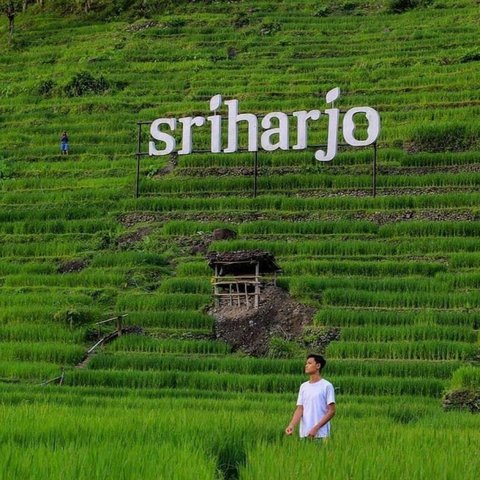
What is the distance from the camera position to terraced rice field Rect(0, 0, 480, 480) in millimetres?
7629

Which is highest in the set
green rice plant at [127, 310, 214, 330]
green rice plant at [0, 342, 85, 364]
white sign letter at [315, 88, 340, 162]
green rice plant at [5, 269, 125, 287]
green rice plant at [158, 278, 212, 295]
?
white sign letter at [315, 88, 340, 162]

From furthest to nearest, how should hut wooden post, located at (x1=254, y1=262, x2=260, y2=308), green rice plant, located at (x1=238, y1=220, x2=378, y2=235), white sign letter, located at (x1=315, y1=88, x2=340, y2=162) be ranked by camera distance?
white sign letter, located at (x1=315, y1=88, x2=340, y2=162) < green rice plant, located at (x1=238, y1=220, x2=378, y2=235) < hut wooden post, located at (x1=254, y1=262, x2=260, y2=308)

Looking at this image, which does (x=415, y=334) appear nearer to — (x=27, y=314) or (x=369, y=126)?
(x=27, y=314)

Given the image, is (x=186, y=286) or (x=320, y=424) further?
(x=186, y=286)

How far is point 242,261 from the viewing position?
18.4 meters

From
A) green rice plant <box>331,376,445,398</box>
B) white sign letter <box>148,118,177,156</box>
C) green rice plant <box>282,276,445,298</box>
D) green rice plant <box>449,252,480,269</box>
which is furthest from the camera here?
white sign letter <box>148,118,177,156</box>

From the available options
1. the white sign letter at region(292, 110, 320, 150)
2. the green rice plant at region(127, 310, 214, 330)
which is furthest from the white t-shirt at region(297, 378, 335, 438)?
the white sign letter at region(292, 110, 320, 150)

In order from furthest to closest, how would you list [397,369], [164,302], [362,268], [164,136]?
[164,136] → [362,268] → [164,302] → [397,369]

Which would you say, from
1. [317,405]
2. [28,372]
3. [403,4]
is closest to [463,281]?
[28,372]

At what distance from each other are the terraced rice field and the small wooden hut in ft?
1.85

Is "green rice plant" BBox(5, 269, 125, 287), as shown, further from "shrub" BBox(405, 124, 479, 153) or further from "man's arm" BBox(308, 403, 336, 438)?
"man's arm" BBox(308, 403, 336, 438)

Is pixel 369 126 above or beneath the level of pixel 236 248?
above

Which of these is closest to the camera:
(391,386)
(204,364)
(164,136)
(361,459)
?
(361,459)

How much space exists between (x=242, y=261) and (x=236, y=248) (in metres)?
2.68
